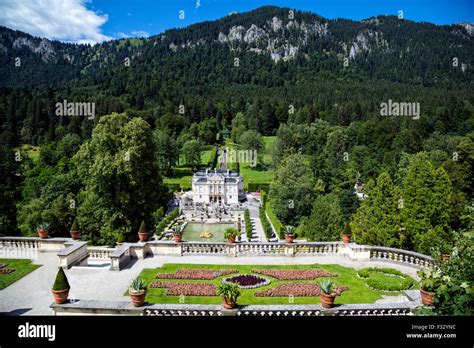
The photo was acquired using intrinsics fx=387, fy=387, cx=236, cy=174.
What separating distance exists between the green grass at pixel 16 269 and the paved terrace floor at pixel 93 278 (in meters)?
0.20

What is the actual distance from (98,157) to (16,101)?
2867 inches

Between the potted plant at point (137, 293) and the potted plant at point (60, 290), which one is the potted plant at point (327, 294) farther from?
the potted plant at point (60, 290)

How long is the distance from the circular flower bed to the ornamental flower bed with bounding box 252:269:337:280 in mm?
596

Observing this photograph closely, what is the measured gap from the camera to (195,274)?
14.3 m

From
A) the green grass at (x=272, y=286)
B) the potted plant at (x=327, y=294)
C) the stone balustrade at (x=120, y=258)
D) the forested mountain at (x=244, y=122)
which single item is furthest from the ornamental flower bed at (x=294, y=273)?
the forested mountain at (x=244, y=122)

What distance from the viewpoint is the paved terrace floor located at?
11711 mm

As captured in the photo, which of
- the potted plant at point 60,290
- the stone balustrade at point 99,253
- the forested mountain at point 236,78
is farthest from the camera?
the forested mountain at point 236,78

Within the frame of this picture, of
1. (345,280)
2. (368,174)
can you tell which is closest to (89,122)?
(368,174)

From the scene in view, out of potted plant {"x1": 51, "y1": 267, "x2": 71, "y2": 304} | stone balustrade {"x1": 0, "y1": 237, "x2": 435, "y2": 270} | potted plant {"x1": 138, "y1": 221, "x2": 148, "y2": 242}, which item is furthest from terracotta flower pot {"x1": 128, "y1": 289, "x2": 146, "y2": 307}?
potted plant {"x1": 138, "y1": 221, "x2": 148, "y2": 242}

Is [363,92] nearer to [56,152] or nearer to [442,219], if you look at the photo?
[56,152]

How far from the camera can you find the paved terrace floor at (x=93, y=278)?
11.7 metres

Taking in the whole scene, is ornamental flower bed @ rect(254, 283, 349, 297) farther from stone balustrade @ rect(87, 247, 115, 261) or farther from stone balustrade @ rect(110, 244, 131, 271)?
stone balustrade @ rect(87, 247, 115, 261)

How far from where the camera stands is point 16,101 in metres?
83.5
